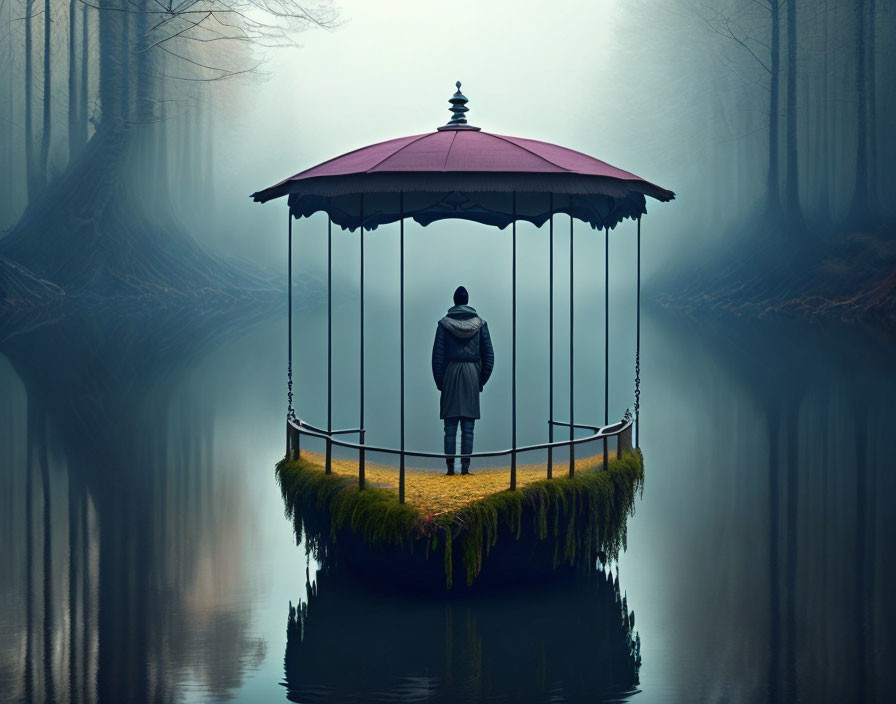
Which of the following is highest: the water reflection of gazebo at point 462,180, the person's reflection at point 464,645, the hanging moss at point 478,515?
the water reflection of gazebo at point 462,180

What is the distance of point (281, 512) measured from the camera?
13.5 m

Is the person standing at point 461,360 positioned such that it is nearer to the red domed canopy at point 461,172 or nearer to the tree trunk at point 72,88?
the red domed canopy at point 461,172

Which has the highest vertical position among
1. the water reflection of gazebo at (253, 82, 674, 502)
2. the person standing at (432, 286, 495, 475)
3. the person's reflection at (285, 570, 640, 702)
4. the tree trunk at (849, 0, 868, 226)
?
the tree trunk at (849, 0, 868, 226)

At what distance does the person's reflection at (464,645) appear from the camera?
26.2ft

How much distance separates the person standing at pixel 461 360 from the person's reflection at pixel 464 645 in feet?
5.35

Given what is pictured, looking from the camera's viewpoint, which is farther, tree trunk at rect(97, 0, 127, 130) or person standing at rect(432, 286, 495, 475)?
tree trunk at rect(97, 0, 127, 130)

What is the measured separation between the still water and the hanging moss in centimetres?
40

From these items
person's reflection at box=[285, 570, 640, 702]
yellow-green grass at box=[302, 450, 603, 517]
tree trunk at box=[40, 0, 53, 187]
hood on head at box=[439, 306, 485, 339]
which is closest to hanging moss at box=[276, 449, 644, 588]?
yellow-green grass at box=[302, 450, 603, 517]

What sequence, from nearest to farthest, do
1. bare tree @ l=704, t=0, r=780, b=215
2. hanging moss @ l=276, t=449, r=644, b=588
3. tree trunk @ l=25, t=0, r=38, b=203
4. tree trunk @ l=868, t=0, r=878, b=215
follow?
hanging moss @ l=276, t=449, r=644, b=588
tree trunk @ l=868, t=0, r=878, b=215
bare tree @ l=704, t=0, r=780, b=215
tree trunk @ l=25, t=0, r=38, b=203

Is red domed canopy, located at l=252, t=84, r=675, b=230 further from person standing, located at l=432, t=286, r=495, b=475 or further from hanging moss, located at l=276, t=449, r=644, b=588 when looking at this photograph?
hanging moss, located at l=276, t=449, r=644, b=588

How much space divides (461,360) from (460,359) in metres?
0.02

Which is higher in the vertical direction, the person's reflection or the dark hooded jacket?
the dark hooded jacket

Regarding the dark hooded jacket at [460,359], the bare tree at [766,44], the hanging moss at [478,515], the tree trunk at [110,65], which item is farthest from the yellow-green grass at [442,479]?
the tree trunk at [110,65]

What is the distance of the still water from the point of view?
8.18 meters
